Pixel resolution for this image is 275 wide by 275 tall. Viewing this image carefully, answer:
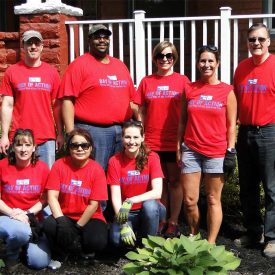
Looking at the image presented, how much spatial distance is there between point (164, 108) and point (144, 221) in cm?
110

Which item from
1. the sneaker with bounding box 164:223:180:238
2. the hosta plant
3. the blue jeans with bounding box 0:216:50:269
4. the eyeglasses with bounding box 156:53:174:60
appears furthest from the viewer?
the sneaker with bounding box 164:223:180:238

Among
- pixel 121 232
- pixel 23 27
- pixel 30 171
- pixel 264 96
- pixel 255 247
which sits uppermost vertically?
pixel 23 27

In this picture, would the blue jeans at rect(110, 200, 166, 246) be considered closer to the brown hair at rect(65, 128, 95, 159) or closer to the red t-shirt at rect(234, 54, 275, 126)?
the brown hair at rect(65, 128, 95, 159)

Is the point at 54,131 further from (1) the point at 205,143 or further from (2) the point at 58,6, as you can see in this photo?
(2) the point at 58,6

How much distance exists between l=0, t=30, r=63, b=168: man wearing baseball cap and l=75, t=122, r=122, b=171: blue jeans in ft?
1.10

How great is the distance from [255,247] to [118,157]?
165 cm

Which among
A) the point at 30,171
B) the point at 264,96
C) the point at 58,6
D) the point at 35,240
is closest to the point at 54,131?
the point at 30,171

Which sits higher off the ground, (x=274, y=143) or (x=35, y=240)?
(x=274, y=143)

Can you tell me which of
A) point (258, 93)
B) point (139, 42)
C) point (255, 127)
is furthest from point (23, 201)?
point (139, 42)

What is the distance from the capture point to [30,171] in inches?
213

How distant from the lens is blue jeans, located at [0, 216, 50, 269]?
5.10m

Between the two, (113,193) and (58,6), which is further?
(58,6)

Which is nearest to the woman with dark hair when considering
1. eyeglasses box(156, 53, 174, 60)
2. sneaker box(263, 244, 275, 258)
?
eyeglasses box(156, 53, 174, 60)

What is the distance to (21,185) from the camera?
536cm
